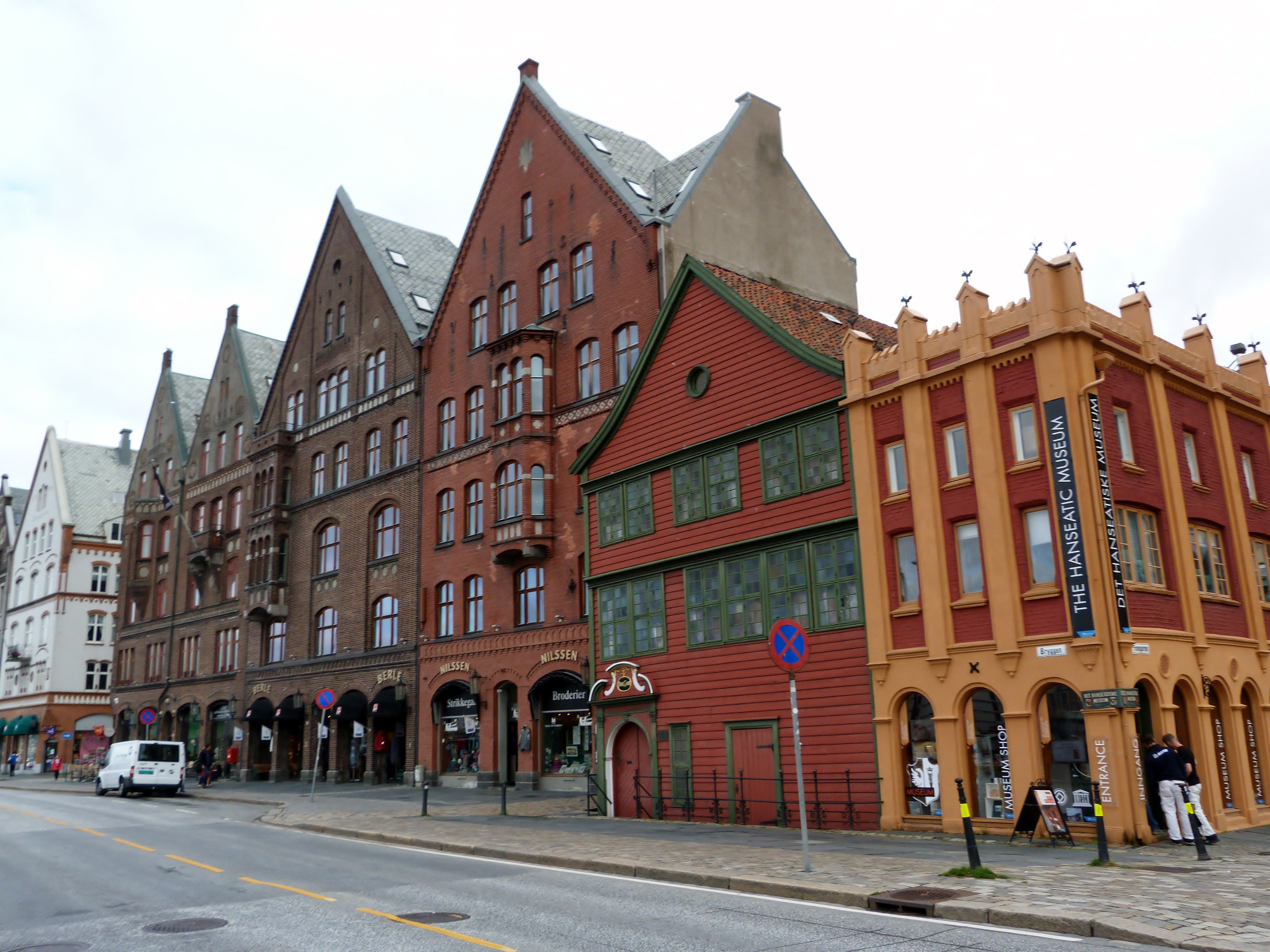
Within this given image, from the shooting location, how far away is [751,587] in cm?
2345

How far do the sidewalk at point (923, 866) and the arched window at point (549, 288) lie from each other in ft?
59.4

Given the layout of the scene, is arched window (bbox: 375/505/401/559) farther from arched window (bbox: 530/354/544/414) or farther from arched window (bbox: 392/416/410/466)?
arched window (bbox: 530/354/544/414)

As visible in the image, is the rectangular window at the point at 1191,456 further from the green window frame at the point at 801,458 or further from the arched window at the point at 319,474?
the arched window at the point at 319,474

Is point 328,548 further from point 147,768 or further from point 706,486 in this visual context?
point 706,486

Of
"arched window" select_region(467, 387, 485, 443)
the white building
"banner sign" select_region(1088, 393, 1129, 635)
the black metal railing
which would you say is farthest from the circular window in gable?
the white building

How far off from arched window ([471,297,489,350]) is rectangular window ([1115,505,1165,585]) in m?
25.8

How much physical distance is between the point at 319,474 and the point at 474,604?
14.0 metres

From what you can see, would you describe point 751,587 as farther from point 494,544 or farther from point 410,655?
point 410,655

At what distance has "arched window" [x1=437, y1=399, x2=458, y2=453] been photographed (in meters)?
40.6

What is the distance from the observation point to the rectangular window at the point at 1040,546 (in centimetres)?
1827

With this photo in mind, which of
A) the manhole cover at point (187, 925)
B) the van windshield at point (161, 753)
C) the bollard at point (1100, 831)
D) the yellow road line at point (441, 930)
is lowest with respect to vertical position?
the yellow road line at point (441, 930)

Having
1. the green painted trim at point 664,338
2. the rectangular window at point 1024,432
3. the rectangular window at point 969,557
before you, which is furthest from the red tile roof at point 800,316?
the rectangular window at point 969,557

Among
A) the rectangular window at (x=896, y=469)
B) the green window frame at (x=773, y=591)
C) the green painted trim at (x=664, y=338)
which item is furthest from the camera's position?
the green painted trim at (x=664, y=338)

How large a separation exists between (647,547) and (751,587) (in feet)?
12.4
